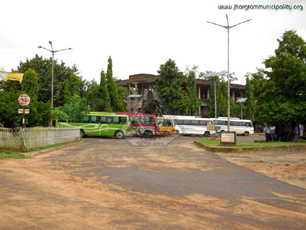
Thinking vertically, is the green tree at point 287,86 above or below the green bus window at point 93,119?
above

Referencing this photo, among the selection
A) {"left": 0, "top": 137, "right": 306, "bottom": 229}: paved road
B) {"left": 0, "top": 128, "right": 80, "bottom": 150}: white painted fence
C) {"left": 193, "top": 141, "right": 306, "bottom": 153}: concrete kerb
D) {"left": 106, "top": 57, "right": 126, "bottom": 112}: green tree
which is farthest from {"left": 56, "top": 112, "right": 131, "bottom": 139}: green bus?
{"left": 0, "top": 137, "right": 306, "bottom": 229}: paved road

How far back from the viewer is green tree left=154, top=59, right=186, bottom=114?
162 feet

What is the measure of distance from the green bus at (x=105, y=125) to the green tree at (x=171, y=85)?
1467 cm

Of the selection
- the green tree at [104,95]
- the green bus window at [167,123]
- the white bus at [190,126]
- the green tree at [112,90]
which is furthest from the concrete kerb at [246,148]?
the green tree at [112,90]

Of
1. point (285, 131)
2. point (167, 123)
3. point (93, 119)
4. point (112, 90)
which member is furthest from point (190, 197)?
point (112, 90)

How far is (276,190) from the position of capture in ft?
26.4

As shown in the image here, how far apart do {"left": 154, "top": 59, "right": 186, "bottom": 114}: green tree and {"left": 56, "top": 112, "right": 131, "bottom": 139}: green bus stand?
48.1 ft

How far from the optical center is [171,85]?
49.4 meters

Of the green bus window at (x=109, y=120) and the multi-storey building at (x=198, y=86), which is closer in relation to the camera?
the green bus window at (x=109, y=120)

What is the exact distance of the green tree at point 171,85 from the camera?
49.4 meters

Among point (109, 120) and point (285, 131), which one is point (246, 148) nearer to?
point (285, 131)

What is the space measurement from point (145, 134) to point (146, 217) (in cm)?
3020

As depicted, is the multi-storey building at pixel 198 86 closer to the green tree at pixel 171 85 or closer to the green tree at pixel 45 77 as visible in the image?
the green tree at pixel 171 85

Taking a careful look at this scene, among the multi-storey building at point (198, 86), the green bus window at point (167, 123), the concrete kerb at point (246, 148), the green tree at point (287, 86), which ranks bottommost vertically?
the concrete kerb at point (246, 148)
